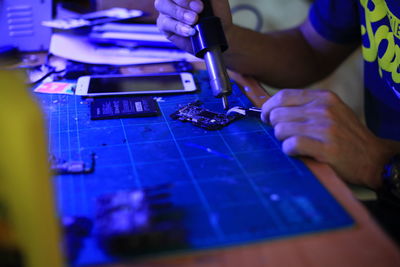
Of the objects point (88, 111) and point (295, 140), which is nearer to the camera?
point (295, 140)

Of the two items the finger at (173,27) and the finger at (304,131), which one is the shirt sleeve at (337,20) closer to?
the finger at (173,27)

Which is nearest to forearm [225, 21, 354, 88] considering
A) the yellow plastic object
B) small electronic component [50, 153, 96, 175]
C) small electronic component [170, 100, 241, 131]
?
small electronic component [170, 100, 241, 131]

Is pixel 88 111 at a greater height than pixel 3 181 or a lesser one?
lesser

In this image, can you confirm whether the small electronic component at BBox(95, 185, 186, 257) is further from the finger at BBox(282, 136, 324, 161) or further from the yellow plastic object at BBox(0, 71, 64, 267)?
the finger at BBox(282, 136, 324, 161)

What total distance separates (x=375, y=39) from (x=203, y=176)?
648 mm

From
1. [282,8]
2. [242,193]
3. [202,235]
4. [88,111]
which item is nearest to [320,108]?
[242,193]

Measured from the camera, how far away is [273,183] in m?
0.58

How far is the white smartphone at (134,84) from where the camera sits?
89 cm

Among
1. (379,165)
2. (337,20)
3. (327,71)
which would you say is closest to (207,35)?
(379,165)

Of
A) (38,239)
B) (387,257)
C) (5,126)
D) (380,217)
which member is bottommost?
(380,217)

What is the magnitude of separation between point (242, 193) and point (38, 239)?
28 centimetres

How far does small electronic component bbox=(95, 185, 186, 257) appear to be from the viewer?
44cm

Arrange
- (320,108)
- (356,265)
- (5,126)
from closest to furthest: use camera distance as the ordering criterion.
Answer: (5,126)
(356,265)
(320,108)

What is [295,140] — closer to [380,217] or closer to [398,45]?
[380,217]
